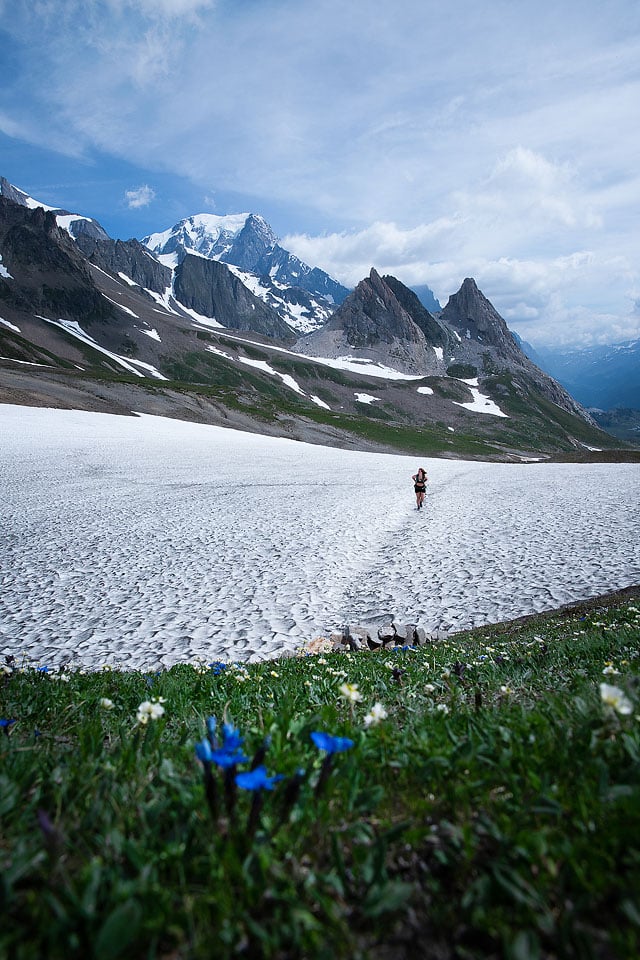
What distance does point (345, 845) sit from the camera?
2070 millimetres

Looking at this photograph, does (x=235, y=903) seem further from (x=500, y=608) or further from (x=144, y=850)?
(x=500, y=608)

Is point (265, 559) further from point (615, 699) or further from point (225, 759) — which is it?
point (225, 759)

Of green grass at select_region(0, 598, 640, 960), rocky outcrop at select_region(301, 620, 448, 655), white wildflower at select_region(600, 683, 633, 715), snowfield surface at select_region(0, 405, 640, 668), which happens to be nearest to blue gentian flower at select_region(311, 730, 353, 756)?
green grass at select_region(0, 598, 640, 960)

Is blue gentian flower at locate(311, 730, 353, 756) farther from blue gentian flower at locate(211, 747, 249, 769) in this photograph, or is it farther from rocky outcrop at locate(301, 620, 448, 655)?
rocky outcrop at locate(301, 620, 448, 655)

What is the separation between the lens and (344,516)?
69.3 ft

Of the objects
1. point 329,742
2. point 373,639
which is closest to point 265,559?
point 373,639

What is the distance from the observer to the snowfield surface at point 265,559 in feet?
33.7

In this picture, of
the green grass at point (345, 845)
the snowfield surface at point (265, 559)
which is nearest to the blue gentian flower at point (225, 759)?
the green grass at point (345, 845)

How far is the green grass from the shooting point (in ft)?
5.09

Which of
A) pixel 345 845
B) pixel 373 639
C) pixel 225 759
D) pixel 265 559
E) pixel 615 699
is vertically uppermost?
pixel 615 699

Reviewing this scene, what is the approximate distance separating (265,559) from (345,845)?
42.8ft

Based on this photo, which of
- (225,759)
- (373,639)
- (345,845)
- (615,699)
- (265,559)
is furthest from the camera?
(265,559)

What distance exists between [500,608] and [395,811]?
9.77 metres

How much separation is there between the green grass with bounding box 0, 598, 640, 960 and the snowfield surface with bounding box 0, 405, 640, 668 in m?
6.75
